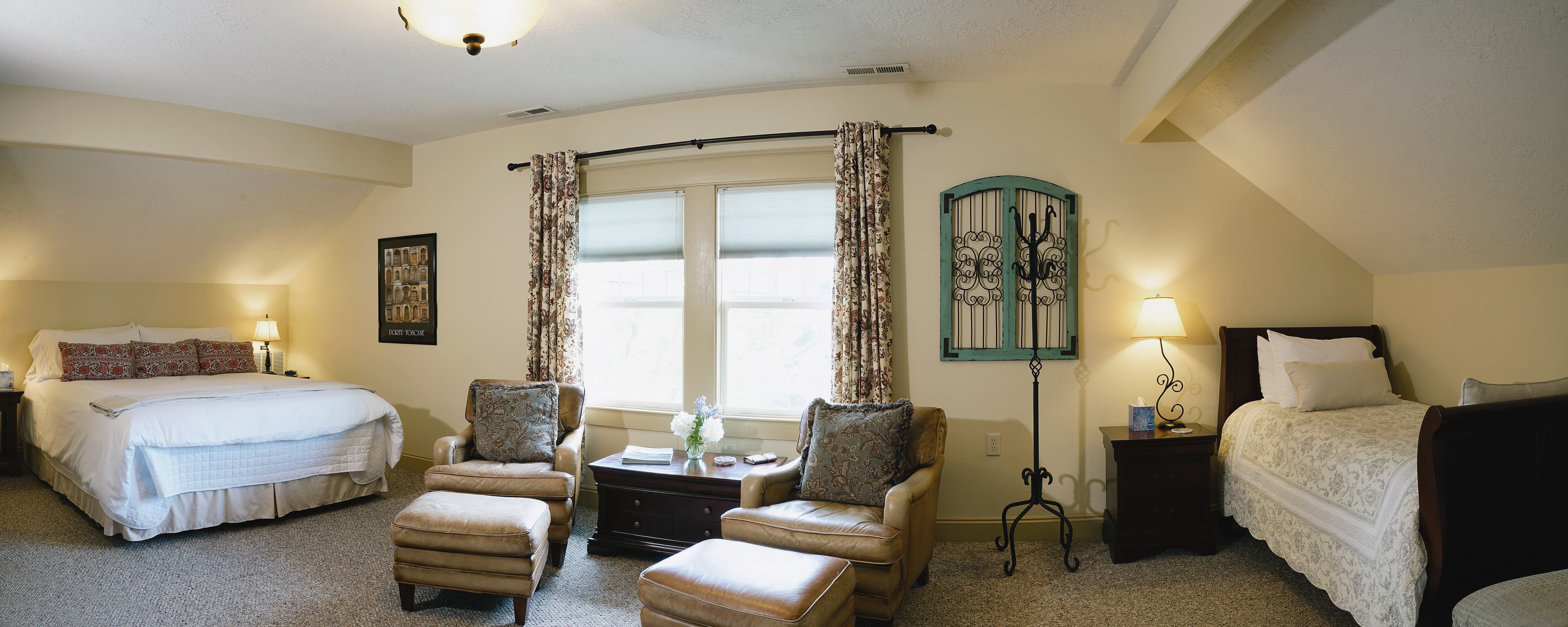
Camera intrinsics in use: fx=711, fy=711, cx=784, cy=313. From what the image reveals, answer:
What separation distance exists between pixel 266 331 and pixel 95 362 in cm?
124

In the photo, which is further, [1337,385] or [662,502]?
[662,502]

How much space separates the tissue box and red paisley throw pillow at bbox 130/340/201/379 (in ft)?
21.9

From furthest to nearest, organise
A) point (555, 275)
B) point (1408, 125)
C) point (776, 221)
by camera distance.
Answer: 1. point (555, 275)
2. point (776, 221)
3. point (1408, 125)

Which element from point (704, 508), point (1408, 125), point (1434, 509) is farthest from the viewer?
point (704, 508)

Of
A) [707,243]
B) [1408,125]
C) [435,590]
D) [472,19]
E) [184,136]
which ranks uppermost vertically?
[184,136]

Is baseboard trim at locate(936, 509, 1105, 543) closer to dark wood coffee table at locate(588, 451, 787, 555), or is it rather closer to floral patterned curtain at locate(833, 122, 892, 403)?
floral patterned curtain at locate(833, 122, 892, 403)

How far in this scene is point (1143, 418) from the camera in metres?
3.59

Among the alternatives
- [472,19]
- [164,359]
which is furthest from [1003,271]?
[164,359]

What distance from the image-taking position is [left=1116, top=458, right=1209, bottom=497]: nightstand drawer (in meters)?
3.48

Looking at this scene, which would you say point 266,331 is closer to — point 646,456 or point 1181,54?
point 646,456

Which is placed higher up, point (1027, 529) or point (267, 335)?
point (267, 335)

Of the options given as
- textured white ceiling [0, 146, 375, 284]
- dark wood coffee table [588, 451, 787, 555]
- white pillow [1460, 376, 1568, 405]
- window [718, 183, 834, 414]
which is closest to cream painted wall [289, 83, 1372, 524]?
window [718, 183, 834, 414]

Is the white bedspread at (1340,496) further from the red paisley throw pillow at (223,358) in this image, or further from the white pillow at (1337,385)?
the red paisley throw pillow at (223,358)

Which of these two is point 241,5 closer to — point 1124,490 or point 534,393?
point 534,393
